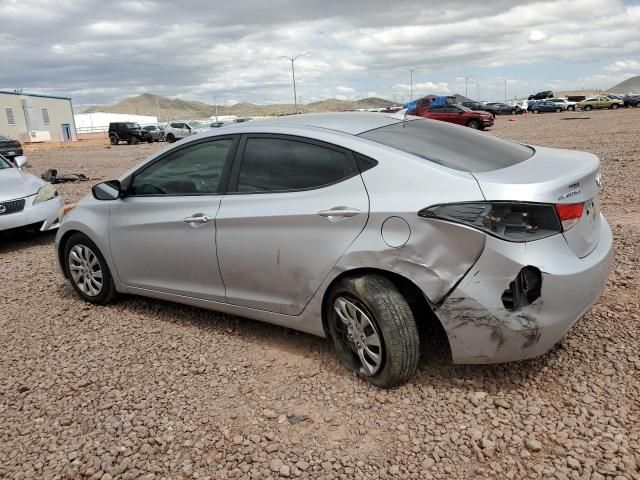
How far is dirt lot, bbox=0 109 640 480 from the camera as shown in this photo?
268 cm

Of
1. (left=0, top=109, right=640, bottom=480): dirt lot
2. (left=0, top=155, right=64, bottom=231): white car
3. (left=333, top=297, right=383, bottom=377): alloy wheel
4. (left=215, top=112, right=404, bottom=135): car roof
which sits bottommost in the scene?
(left=0, top=109, right=640, bottom=480): dirt lot

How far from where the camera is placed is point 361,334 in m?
3.20

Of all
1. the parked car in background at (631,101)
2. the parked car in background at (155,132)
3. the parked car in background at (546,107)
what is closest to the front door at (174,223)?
the parked car in background at (155,132)

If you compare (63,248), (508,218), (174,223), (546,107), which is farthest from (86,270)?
(546,107)

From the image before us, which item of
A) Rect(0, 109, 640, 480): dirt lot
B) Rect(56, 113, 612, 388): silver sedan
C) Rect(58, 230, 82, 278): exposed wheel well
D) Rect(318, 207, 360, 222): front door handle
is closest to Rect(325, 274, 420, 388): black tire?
Rect(56, 113, 612, 388): silver sedan

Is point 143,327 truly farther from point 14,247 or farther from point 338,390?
point 14,247

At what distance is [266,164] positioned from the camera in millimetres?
3674

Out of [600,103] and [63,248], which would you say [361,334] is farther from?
[600,103]

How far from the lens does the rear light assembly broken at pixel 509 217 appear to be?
2.78 m

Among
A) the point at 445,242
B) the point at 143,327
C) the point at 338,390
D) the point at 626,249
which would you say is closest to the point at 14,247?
the point at 143,327

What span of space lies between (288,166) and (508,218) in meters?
1.44

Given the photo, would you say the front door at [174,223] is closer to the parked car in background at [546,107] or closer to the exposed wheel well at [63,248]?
the exposed wheel well at [63,248]

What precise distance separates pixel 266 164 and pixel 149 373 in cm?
159

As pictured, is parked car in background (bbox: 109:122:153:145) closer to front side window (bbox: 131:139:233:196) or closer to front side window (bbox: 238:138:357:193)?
front side window (bbox: 131:139:233:196)
